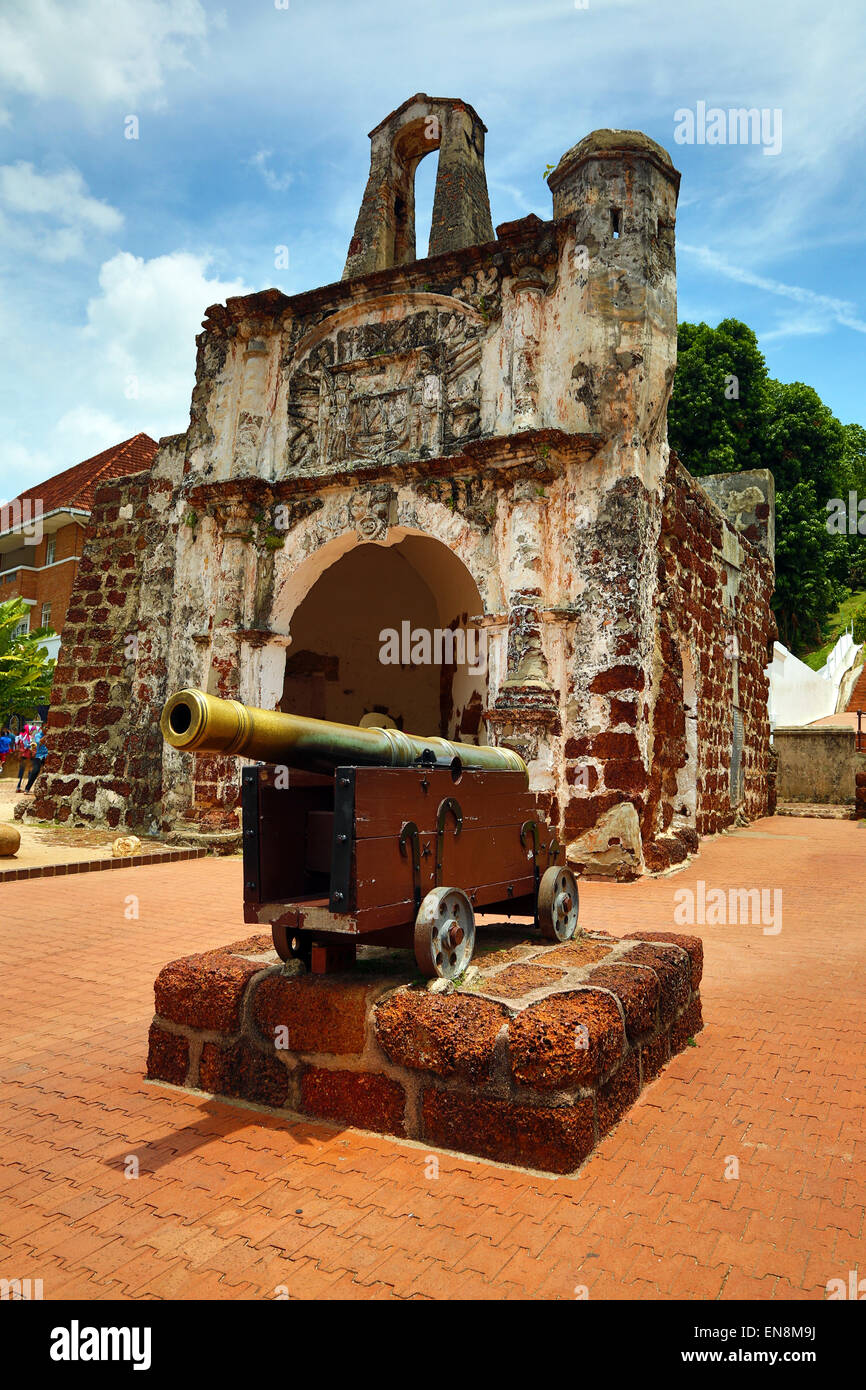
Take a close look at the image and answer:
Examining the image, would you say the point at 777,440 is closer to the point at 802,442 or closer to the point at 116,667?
the point at 802,442

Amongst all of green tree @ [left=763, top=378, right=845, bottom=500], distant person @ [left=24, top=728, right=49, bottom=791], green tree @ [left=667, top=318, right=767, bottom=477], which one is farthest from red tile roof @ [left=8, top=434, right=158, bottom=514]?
green tree @ [left=763, top=378, right=845, bottom=500]

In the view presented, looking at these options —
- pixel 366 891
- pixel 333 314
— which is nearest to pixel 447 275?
pixel 333 314

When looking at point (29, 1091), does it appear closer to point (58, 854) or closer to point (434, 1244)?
point (434, 1244)

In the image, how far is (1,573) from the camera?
2864cm

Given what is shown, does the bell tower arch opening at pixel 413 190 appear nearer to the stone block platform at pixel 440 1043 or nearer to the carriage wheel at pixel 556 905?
the carriage wheel at pixel 556 905

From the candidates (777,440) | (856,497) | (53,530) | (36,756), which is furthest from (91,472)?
(856,497)

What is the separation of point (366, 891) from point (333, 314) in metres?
9.04

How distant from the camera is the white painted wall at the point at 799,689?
73.2 ft

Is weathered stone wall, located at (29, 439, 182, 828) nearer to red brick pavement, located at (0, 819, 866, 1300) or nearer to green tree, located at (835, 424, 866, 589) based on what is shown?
red brick pavement, located at (0, 819, 866, 1300)

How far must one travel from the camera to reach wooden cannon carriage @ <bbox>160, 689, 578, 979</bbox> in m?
3.15

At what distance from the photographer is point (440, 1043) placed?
9.91ft

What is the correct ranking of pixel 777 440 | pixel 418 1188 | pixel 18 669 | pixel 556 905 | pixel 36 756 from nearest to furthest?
pixel 418 1188 < pixel 556 905 < pixel 36 756 < pixel 18 669 < pixel 777 440

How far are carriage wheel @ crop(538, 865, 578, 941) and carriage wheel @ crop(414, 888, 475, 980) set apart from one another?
0.71 metres

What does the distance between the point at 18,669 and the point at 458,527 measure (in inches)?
456
